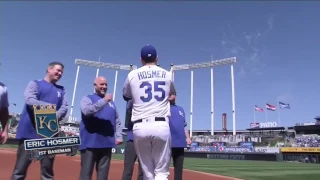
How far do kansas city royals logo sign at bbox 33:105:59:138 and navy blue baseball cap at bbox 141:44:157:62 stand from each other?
A: 49.5 inches

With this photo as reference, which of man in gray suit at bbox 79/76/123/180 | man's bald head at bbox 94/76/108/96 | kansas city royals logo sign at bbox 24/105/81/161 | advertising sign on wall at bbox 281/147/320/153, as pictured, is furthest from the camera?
advertising sign on wall at bbox 281/147/320/153

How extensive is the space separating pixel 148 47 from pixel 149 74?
0.35 metres

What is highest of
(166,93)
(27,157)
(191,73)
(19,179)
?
(191,73)

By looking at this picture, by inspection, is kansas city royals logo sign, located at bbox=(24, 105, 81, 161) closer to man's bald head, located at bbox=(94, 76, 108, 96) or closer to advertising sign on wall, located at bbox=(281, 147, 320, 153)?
man's bald head, located at bbox=(94, 76, 108, 96)

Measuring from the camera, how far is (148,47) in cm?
327

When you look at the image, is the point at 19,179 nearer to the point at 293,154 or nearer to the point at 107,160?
the point at 107,160

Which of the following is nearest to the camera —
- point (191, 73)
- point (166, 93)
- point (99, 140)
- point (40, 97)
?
point (166, 93)

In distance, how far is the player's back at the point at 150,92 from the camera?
3.02 meters

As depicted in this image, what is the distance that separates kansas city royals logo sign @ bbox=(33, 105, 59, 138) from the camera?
3334mm

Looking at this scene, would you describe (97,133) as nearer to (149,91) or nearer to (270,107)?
(149,91)

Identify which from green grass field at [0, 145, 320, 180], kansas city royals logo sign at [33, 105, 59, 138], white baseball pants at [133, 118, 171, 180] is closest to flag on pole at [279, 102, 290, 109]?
green grass field at [0, 145, 320, 180]

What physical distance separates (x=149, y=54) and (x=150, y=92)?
18.4 inches

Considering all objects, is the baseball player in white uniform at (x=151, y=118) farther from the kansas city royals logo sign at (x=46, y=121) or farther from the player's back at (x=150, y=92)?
the kansas city royals logo sign at (x=46, y=121)

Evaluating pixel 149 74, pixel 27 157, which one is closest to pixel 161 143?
pixel 149 74
